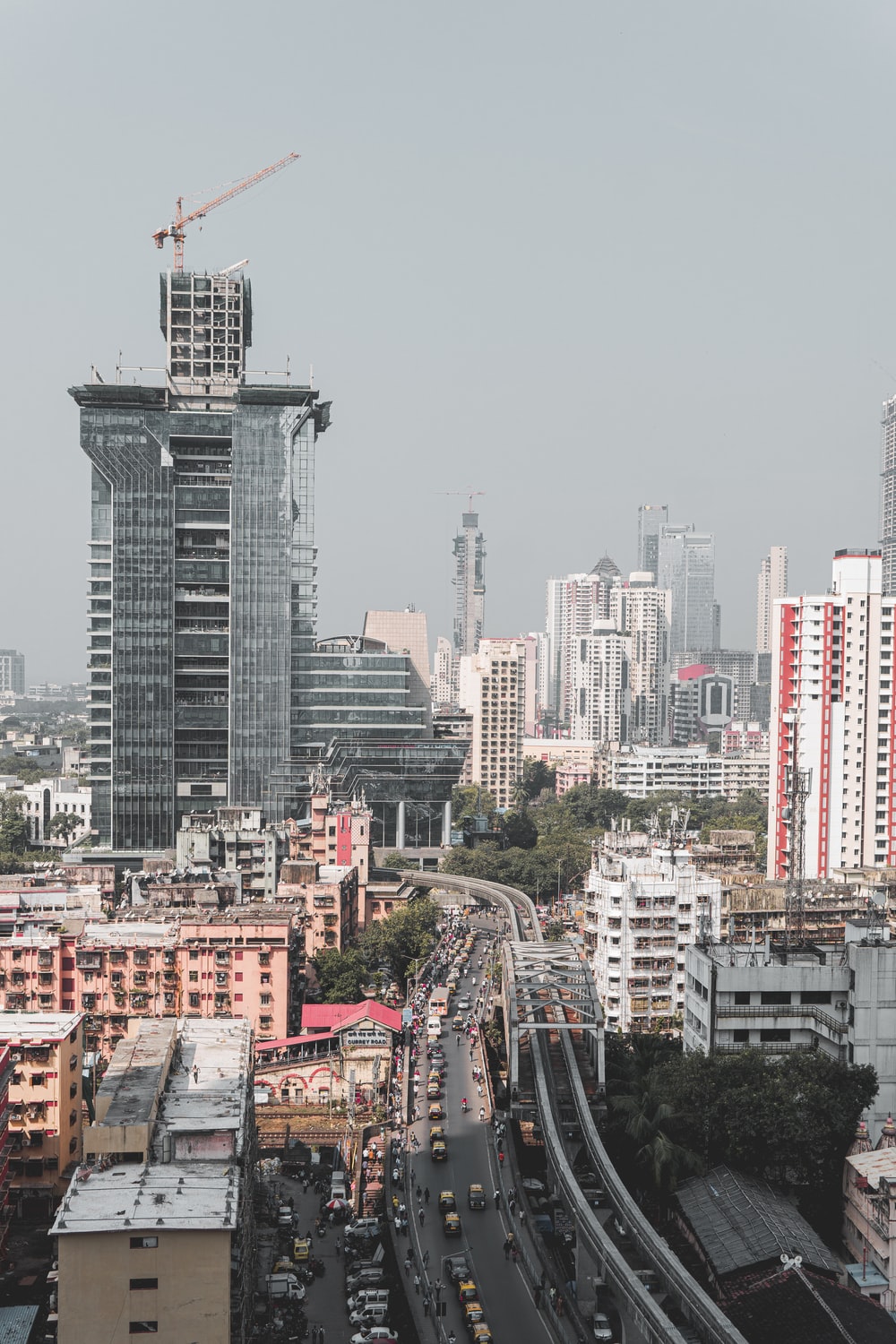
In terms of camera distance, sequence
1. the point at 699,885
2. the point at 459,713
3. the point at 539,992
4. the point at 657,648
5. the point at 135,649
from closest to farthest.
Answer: the point at 539,992
the point at 699,885
the point at 135,649
the point at 459,713
the point at 657,648

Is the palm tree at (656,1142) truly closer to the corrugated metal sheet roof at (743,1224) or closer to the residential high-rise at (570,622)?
the corrugated metal sheet roof at (743,1224)

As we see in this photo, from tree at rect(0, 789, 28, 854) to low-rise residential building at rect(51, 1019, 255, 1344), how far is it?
1639 inches

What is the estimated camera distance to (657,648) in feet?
405

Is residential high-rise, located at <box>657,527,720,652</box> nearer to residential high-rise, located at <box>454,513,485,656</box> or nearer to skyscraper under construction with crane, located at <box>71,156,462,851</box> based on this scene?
residential high-rise, located at <box>454,513,485,656</box>

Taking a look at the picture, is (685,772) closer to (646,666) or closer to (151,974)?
(646,666)

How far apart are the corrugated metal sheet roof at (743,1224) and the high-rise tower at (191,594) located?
125 ft

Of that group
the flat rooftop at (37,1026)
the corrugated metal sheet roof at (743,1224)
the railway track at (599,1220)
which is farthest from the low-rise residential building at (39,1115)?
the corrugated metal sheet roof at (743,1224)

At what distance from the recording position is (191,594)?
5700cm

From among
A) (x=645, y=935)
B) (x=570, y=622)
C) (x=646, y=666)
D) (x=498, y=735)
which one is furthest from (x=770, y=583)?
(x=645, y=935)

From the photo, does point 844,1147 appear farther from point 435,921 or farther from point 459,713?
point 459,713

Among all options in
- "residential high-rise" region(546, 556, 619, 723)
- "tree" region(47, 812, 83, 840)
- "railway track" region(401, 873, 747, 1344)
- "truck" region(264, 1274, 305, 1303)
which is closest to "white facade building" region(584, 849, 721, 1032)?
"railway track" region(401, 873, 747, 1344)

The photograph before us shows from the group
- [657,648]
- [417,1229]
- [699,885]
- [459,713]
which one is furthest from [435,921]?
[657,648]

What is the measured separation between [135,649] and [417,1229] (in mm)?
36681

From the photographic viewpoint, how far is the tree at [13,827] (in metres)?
59.9
